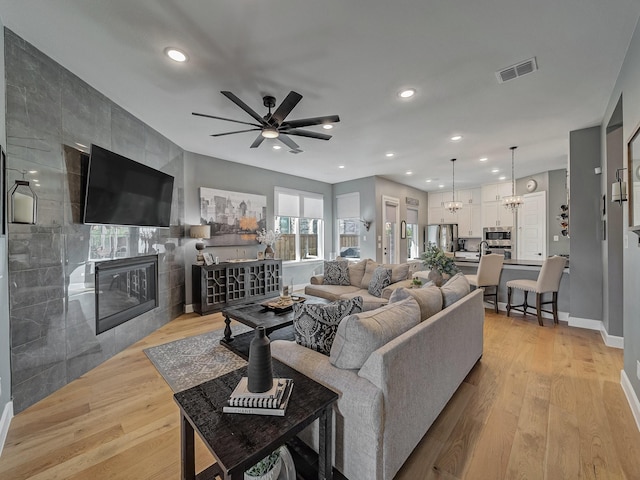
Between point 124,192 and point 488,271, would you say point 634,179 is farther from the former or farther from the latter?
point 124,192

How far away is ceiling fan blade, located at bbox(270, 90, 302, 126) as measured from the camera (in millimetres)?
2268

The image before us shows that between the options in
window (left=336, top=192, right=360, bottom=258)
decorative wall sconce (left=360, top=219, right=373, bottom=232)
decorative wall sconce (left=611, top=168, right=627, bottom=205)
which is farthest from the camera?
window (left=336, top=192, right=360, bottom=258)

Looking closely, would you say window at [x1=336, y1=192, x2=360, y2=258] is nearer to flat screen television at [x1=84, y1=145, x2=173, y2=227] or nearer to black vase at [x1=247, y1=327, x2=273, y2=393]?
flat screen television at [x1=84, y1=145, x2=173, y2=227]

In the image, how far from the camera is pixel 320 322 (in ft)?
5.35

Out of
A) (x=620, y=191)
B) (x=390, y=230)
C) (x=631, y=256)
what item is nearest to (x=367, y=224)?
(x=390, y=230)

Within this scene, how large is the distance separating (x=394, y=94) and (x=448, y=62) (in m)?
0.61

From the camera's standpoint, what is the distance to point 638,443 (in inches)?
67.0

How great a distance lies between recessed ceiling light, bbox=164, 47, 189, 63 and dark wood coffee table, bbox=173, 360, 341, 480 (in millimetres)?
2445

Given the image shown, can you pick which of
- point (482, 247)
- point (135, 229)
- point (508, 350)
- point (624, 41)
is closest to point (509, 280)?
point (508, 350)

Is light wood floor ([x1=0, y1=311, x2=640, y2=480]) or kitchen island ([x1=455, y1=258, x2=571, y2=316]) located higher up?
kitchen island ([x1=455, y1=258, x2=571, y2=316])

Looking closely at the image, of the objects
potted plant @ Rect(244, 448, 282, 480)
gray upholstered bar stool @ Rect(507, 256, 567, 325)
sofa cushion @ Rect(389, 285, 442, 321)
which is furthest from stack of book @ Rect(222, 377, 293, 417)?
gray upholstered bar stool @ Rect(507, 256, 567, 325)

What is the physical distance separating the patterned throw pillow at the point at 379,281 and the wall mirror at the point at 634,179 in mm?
2507

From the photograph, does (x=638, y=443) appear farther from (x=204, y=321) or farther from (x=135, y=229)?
(x=135, y=229)

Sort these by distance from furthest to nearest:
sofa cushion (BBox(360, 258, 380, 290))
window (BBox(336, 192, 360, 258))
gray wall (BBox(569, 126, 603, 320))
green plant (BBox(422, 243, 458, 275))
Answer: window (BBox(336, 192, 360, 258)), sofa cushion (BBox(360, 258, 380, 290)), gray wall (BBox(569, 126, 603, 320)), green plant (BBox(422, 243, 458, 275))
